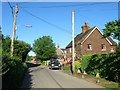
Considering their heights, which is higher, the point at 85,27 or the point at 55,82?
the point at 85,27

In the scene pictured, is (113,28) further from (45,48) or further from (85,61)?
(45,48)

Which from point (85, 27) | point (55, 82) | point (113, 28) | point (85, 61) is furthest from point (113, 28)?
point (85, 27)

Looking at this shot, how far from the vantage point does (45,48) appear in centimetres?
7806

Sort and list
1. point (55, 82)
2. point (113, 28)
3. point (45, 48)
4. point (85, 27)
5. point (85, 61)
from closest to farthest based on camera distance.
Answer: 1. point (113, 28)
2. point (55, 82)
3. point (85, 61)
4. point (85, 27)
5. point (45, 48)

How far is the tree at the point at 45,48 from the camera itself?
77312 millimetres

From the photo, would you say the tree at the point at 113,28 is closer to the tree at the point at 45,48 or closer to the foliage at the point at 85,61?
the foliage at the point at 85,61

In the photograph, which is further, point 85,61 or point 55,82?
point 85,61

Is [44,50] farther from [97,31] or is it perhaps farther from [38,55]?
[97,31]

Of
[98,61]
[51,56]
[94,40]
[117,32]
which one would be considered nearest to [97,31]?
[94,40]

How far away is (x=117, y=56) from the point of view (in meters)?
22.0

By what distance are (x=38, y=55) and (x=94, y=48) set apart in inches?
945

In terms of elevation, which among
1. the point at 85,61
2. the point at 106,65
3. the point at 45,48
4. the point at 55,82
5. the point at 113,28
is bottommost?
the point at 55,82

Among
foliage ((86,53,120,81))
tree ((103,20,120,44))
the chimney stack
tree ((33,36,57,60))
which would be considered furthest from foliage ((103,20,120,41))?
tree ((33,36,57,60))

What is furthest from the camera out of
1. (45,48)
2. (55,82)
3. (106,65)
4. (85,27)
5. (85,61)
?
(45,48)
